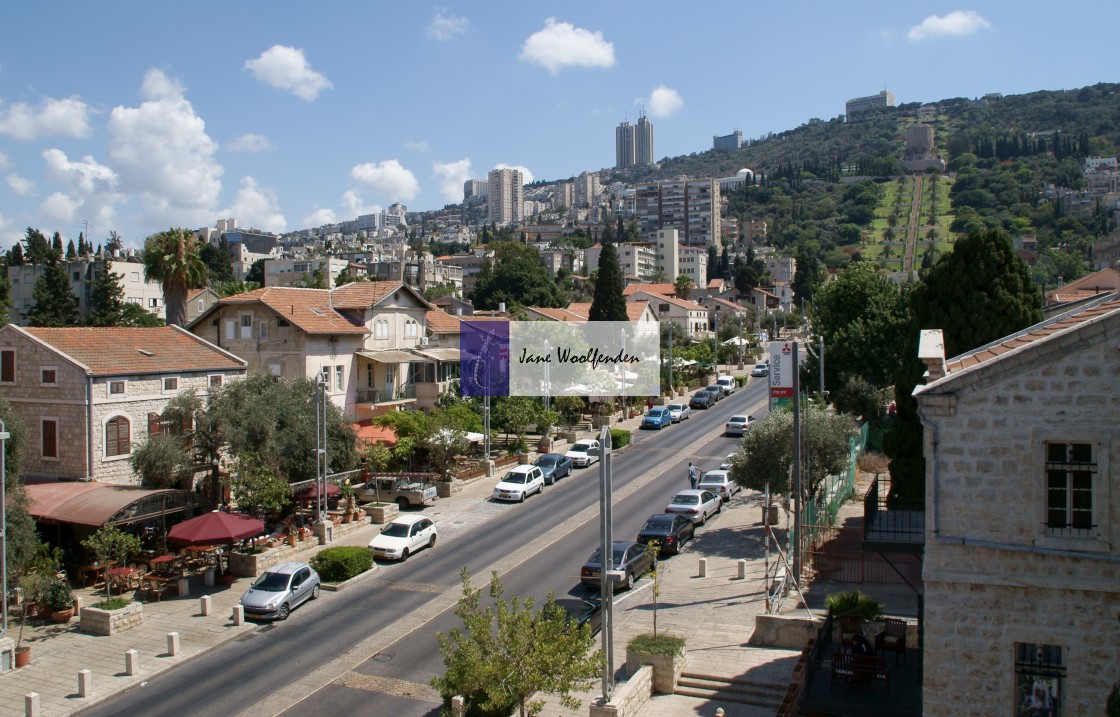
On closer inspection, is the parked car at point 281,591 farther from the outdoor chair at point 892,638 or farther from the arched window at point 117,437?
the outdoor chair at point 892,638

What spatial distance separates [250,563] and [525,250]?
13458cm

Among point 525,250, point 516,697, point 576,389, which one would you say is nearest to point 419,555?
point 516,697

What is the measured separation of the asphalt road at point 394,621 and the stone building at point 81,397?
38.4 ft

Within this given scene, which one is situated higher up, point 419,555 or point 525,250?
point 525,250

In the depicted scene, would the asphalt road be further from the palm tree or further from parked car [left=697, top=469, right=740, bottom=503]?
the palm tree

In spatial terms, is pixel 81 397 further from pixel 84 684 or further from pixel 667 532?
pixel 667 532

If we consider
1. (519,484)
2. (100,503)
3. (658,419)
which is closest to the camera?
(100,503)

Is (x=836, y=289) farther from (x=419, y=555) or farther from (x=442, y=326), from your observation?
(x=419, y=555)

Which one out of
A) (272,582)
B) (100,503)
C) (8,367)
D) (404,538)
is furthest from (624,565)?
(8,367)

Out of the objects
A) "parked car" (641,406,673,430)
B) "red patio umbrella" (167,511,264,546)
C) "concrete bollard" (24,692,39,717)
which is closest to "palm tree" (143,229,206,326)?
"red patio umbrella" (167,511,264,546)

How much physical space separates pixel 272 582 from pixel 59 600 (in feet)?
18.7

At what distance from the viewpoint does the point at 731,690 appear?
712 inches

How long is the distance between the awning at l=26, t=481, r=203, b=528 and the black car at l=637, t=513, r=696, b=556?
1580 cm

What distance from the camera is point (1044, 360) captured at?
1206 cm
